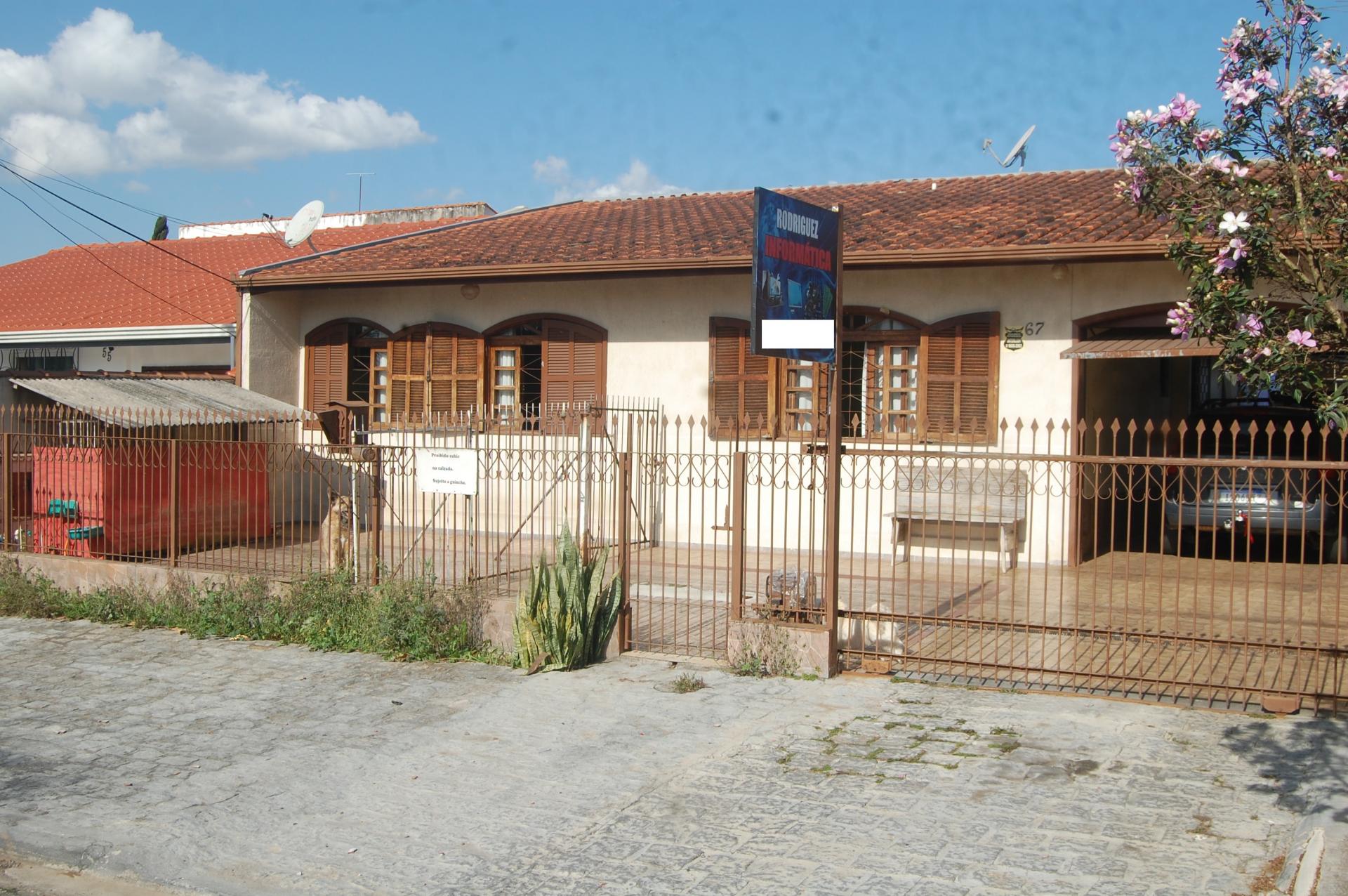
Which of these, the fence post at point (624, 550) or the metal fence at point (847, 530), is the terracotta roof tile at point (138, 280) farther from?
the fence post at point (624, 550)

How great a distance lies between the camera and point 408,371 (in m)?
16.3

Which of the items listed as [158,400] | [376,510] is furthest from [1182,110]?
[158,400]

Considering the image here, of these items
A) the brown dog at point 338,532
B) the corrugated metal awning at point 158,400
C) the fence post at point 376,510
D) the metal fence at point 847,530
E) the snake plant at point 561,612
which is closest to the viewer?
the metal fence at point 847,530

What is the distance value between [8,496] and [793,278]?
27.3 feet

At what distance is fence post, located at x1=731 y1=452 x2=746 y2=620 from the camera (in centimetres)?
809

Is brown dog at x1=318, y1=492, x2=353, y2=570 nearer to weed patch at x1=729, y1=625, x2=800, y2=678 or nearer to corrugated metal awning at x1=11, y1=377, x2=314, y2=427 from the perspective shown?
corrugated metal awning at x1=11, y1=377, x2=314, y2=427

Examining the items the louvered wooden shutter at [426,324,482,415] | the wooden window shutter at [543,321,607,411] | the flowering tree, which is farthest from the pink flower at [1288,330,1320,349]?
the louvered wooden shutter at [426,324,482,415]

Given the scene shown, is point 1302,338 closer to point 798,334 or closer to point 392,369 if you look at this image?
point 798,334

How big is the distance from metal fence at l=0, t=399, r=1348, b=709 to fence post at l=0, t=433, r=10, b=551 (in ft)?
0.09

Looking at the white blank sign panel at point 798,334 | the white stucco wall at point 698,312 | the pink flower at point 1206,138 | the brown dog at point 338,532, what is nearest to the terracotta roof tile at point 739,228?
the white stucco wall at point 698,312

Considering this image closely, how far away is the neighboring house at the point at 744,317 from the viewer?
42.2 feet

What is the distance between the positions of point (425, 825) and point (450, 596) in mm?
3508

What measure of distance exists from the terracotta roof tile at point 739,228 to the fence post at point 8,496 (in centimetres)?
493

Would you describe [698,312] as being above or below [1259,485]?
above
